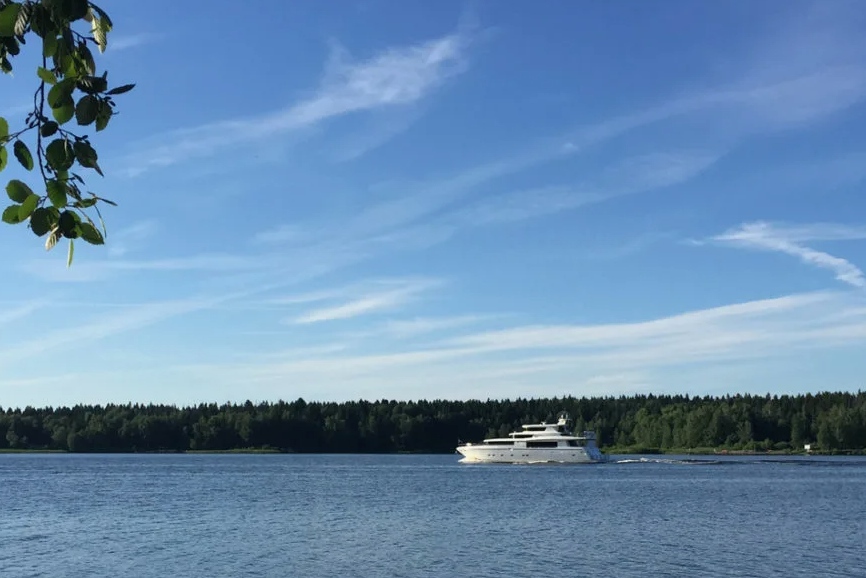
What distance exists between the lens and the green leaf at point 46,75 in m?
3.74

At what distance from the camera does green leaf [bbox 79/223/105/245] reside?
393 centimetres

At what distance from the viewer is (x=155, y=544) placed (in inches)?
2121

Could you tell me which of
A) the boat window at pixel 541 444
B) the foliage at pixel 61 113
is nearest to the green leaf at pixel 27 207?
the foliage at pixel 61 113

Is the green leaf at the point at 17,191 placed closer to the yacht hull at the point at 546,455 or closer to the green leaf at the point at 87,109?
the green leaf at the point at 87,109

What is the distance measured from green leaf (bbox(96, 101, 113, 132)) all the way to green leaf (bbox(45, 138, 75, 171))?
6.3 inches

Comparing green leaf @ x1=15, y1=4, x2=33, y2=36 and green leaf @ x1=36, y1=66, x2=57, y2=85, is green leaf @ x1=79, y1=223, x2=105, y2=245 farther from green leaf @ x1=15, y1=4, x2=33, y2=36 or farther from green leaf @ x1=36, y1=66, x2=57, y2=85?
green leaf @ x1=15, y1=4, x2=33, y2=36

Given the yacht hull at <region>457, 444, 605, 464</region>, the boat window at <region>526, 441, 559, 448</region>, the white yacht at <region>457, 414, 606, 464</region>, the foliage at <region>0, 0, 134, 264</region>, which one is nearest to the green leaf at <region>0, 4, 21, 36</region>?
the foliage at <region>0, 0, 134, 264</region>

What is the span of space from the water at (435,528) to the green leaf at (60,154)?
40388mm

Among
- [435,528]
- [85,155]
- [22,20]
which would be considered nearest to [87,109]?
[85,155]

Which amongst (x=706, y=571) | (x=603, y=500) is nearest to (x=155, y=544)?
(x=706, y=571)

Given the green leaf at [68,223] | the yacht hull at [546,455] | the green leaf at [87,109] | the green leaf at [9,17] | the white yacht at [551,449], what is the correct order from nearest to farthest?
1. the green leaf at [9,17]
2. the green leaf at [87,109]
3. the green leaf at [68,223]
4. the white yacht at [551,449]
5. the yacht hull at [546,455]

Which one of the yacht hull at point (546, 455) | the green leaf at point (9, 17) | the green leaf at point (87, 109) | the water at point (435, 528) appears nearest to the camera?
the green leaf at point (9, 17)

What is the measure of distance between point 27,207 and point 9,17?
2.43 feet

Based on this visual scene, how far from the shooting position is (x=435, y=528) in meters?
61.3
